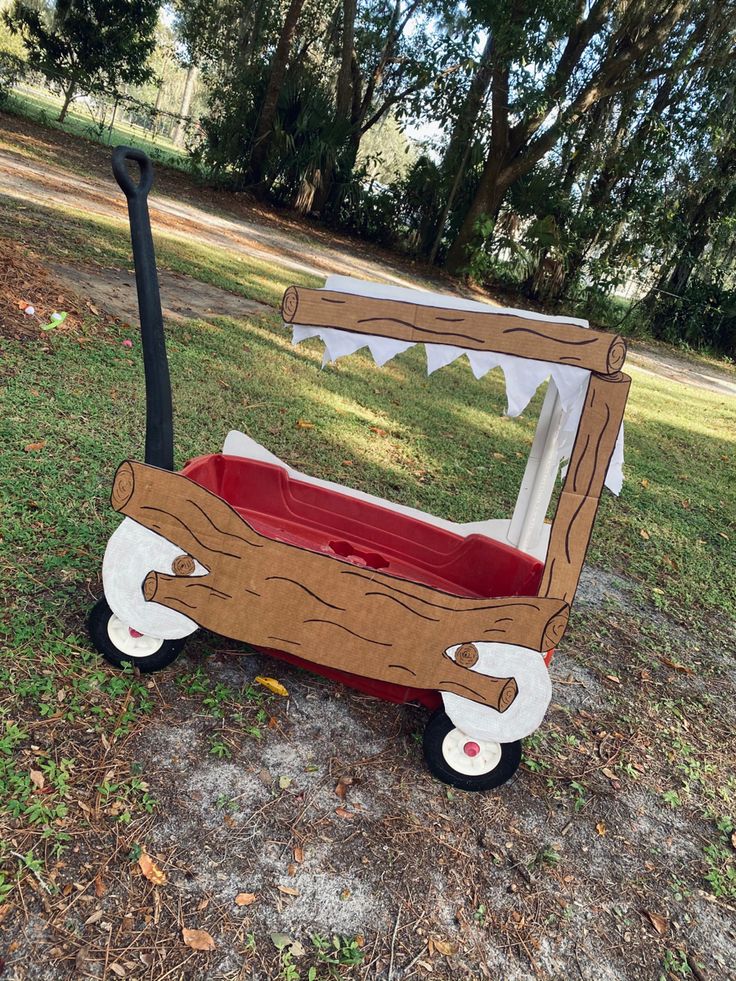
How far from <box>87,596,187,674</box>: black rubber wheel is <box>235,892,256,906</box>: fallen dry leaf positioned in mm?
850

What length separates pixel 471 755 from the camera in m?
2.46

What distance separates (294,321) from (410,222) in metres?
16.0

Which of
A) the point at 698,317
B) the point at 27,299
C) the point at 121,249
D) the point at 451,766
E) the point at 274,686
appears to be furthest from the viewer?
the point at 698,317

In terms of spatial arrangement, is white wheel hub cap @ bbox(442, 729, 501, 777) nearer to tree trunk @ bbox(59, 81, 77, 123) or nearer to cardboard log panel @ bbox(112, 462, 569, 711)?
cardboard log panel @ bbox(112, 462, 569, 711)

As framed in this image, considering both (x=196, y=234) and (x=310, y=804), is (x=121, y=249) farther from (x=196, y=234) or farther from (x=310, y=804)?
(x=310, y=804)

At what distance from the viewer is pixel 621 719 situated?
3164 mm

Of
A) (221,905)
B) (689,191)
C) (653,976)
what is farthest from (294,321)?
(689,191)

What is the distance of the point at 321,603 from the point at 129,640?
27.4 inches

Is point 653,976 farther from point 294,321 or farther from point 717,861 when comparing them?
point 294,321

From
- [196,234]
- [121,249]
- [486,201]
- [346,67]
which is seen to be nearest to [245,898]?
[121,249]

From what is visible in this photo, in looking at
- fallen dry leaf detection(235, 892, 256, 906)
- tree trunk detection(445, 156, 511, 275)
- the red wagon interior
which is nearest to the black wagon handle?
the red wagon interior

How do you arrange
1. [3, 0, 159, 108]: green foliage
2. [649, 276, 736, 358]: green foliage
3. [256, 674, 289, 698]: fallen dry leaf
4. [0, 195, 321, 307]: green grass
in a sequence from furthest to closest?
[649, 276, 736, 358]: green foliage
[3, 0, 159, 108]: green foliage
[0, 195, 321, 307]: green grass
[256, 674, 289, 698]: fallen dry leaf

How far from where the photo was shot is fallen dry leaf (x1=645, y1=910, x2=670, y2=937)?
2.21 metres

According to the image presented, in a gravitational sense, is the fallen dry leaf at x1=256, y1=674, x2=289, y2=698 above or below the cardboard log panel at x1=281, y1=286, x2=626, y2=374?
below
